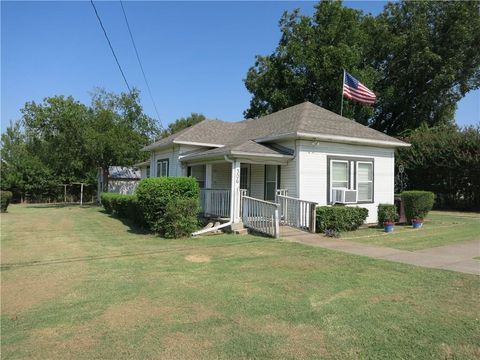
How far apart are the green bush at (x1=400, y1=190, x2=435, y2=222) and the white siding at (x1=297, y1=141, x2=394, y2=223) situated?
1.35m

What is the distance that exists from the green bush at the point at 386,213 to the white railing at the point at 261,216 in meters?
5.24

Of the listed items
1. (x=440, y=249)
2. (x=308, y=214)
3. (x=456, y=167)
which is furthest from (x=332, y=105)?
(x=440, y=249)

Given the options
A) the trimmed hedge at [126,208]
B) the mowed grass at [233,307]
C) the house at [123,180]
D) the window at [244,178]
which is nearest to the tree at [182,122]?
the house at [123,180]

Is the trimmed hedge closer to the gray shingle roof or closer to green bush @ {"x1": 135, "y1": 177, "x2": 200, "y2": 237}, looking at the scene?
green bush @ {"x1": 135, "y1": 177, "x2": 200, "y2": 237}

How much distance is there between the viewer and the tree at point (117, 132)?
32.2 m

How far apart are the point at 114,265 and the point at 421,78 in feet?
110

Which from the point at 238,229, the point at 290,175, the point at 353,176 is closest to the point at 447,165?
the point at 353,176

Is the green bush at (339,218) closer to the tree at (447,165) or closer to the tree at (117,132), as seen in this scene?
the tree at (447,165)

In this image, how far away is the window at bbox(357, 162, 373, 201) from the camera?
16.8 m

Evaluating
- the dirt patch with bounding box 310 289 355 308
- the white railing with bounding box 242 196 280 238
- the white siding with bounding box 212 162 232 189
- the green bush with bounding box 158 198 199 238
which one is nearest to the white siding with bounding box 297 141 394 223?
the white railing with bounding box 242 196 280 238

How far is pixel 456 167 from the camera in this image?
24.5 m

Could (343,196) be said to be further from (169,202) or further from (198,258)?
(198,258)

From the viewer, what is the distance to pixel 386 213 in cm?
1588

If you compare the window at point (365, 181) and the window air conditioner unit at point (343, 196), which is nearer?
the window air conditioner unit at point (343, 196)
